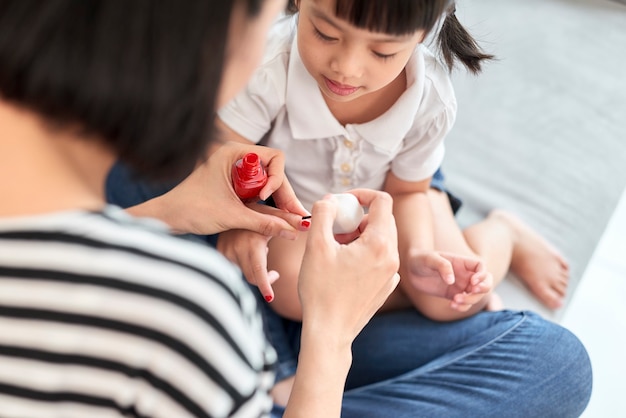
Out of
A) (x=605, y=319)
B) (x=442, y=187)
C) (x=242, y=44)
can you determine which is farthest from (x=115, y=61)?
(x=605, y=319)

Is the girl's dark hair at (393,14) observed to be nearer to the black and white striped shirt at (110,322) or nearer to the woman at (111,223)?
the woman at (111,223)

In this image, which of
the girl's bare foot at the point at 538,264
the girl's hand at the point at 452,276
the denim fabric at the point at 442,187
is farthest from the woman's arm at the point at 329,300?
the girl's bare foot at the point at 538,264

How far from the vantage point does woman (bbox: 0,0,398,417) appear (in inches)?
17.9

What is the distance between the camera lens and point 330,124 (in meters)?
1.03

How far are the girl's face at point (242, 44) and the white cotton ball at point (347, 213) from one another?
0.33 m

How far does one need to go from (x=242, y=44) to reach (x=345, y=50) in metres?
0.37

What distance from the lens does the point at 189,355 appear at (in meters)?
0.51

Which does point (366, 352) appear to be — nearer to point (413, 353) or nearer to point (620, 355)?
point (413, 353)

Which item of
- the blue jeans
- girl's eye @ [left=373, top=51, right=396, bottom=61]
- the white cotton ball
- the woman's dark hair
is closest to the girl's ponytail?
girl's eye @ [left=373, top=51, right=396, bottom=61]

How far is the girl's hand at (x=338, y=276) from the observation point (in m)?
0.75

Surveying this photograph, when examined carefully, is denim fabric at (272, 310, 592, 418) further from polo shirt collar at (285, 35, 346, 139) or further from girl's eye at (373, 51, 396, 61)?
girl's eye at (373, 51, 396, 61)

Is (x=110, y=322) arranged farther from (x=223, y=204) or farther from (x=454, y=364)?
(x=454, y=364)

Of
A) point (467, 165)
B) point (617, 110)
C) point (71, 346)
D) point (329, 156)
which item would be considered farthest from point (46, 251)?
point (617, 110)

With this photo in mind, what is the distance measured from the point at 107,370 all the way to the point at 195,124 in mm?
189
